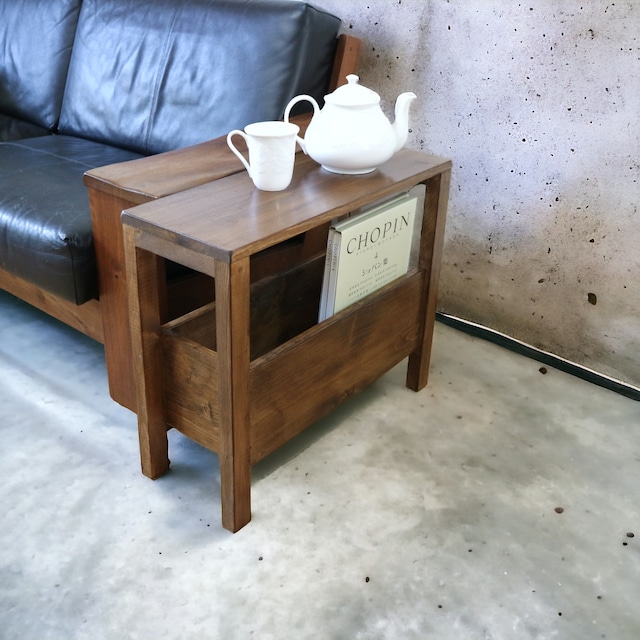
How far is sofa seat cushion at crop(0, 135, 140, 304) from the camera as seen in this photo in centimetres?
139

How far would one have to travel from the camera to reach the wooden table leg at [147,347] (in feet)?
3.95

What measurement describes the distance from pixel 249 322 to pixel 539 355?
0.91 metres

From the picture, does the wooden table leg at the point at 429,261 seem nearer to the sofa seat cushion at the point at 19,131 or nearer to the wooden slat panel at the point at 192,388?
the wooden slat panel at the point at 192,388

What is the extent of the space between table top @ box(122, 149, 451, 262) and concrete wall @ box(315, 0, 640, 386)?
0.40m

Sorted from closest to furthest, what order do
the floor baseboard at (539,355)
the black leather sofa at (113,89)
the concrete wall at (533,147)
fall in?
the black leather sofa at (113,89), the concrete wall at (533,147), the floor baseboard at (539,355)

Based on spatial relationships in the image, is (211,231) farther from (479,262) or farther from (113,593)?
(479,262)

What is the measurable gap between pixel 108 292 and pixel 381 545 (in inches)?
27.6

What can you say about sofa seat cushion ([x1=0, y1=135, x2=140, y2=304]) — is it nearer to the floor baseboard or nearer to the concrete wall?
the concrete wall

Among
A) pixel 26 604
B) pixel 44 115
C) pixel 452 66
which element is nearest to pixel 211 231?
pixel 26 604

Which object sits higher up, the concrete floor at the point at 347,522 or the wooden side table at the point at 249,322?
the wooden side table at the point at 249,322

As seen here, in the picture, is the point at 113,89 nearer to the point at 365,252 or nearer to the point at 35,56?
the point at 35,56

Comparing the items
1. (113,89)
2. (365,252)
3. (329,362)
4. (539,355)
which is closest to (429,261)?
(365,252)

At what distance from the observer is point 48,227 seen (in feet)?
4.62

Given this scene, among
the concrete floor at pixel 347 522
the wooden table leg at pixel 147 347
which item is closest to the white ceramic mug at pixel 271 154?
the wooden table leg at pixel 147 347
